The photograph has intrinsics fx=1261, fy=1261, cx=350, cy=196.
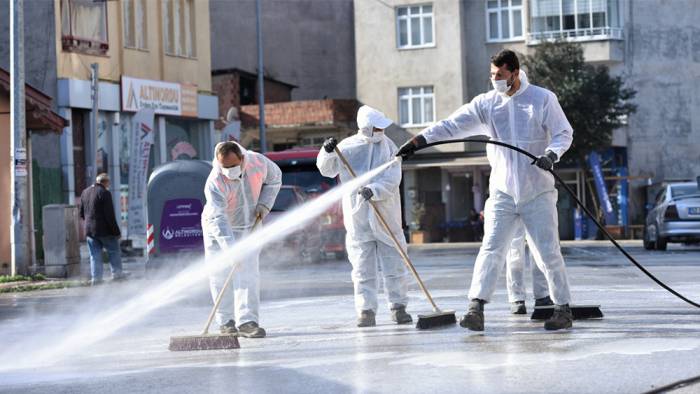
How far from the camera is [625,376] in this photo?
718 cm

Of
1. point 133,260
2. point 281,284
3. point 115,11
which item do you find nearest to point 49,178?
point 133,260

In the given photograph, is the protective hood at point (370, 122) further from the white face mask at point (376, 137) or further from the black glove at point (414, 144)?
the black glove at point (414, 144)

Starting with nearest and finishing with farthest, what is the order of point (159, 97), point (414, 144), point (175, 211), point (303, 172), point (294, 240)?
1. point (414, 144)
2. point (175, 211)
3. point (294, 240)
4. point (303, 172)
5. point (159, 97)

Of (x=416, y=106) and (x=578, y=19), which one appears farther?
(x=416, y=106)

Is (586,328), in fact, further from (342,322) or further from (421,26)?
(421,26)

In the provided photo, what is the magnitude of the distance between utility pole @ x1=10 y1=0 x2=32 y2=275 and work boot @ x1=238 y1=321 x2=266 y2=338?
1256cm

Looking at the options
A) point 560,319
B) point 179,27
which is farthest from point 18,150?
point 179,27

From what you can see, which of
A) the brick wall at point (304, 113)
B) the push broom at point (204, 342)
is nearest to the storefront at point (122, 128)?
the brick wall at point (304, 113)

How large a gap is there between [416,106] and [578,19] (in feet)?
21.8

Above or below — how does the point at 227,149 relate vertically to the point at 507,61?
below

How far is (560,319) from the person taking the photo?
9531mm

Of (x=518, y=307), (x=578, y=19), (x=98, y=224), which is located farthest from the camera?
(x=578, y=19)

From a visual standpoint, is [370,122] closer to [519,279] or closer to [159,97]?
[519,279]

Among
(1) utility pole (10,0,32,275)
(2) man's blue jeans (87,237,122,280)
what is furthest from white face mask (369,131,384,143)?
(1) utility pole (10,0,32,275)
